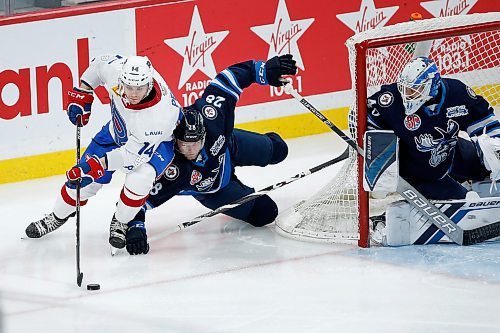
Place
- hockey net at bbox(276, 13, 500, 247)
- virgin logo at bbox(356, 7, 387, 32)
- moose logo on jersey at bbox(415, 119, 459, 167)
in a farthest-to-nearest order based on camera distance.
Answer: virgin logo at bbox(356, 7, 387, 32), moose logo on jersey at bbox(415, 119, 459, 167), hockey net at bbox(276, 13, 500, 247)

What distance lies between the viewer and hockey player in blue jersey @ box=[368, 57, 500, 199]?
6.15 meters

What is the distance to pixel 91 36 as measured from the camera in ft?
24.5

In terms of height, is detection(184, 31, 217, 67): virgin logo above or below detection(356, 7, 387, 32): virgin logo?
below

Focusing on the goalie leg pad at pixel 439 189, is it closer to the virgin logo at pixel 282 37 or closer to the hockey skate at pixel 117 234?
the hockey skate at pixel 117 234

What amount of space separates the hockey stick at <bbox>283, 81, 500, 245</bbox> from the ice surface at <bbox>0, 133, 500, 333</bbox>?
50mm

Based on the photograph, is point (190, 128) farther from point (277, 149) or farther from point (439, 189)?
point (439, 189)

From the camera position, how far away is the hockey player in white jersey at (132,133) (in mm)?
6008

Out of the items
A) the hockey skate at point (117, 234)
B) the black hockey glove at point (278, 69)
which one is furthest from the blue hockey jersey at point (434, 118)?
the hockey skate at point (117, 234)

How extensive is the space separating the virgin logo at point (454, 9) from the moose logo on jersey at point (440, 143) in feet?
7.62

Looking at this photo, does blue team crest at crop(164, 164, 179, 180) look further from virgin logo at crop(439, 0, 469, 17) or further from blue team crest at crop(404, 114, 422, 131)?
virgin logo at crop(439, 0, 469, 17)

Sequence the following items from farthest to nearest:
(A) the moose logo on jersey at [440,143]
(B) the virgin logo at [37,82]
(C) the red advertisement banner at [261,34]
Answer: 1. (C) the red advertisement banner at [261,34]
2. (B) the virgin logo at [37,82]
3. (A) the moose logo on jersey at [440,143]

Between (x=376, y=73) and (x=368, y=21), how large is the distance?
60.6 inches

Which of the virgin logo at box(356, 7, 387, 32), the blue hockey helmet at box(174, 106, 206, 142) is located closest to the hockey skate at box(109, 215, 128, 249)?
the blue hockey helmet at box(174, 106, 206, 142)

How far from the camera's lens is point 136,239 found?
6305 mm
